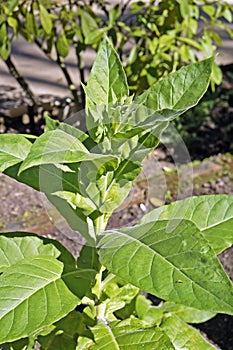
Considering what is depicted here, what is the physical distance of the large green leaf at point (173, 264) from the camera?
1011 millimetres

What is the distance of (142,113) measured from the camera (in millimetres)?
1205

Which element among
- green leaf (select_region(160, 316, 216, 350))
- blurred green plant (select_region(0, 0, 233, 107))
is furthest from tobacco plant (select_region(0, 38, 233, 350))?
blurred green plant (select_region(0, 0, 233, 107))

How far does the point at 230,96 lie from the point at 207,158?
1.18 metres

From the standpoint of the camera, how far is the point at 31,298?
3.93ft

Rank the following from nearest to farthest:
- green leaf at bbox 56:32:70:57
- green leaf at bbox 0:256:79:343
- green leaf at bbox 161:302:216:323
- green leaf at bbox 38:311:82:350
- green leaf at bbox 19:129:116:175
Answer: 1. green leaf at bbox 19:129:116:175
2. green leaf at bbox 0:256:79:343
3. green leaf at bbox 38:311:82:350
4. green leaf at bbox 161:302:216:323
5. green leaf at bbox 56:32:70:57

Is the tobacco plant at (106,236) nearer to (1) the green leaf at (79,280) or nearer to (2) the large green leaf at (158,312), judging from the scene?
(1) the green leaf at (79,280)

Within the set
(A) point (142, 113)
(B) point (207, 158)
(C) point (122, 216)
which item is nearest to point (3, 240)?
(A) point (142, 113)

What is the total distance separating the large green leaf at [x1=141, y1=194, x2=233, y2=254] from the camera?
1467 mm

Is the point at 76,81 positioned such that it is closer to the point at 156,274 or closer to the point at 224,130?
the point at 224,130

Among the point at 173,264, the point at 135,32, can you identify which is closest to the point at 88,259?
the point at 173,264

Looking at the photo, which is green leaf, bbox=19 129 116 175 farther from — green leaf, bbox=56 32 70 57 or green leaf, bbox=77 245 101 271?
green leaf, bbox=56 32 70 57

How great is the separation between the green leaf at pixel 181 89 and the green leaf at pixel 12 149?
286mm

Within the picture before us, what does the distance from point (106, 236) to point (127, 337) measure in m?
0.25

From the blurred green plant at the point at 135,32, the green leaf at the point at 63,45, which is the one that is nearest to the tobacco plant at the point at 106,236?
the blurred green plant at the point at 135,32
